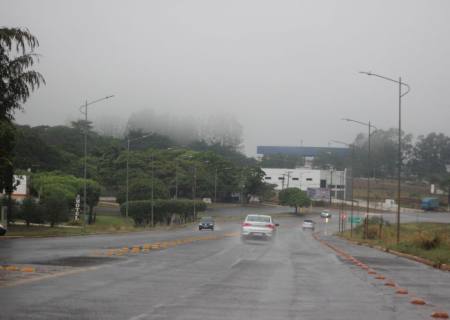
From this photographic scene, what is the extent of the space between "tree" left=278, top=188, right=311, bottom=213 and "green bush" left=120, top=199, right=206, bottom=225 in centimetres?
3645

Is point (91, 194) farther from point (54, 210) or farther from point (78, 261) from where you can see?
point (78, 261)

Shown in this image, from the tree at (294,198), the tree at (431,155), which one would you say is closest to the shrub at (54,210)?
the tree at (294,198)

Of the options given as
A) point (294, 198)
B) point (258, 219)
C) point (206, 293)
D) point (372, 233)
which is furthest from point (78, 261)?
point (294, 198)

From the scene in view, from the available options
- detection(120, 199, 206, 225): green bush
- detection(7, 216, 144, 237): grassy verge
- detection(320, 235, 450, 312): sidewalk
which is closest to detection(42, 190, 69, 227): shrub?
detection(7, 216, 144, 237): grassy verge

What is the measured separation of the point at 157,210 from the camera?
78875mm

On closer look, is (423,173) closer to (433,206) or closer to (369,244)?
(433,206)

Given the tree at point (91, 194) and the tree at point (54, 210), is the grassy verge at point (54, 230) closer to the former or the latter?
the tree at point (54, 210)

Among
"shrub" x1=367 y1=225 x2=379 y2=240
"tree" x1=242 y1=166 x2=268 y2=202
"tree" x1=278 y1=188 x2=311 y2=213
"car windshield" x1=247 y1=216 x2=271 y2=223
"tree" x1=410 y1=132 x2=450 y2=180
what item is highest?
"tree" x1=410 y1=132 x2=450 y2=180

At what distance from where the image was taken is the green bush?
75.9 meters

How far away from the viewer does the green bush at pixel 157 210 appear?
249 feet

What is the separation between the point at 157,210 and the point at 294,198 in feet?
164

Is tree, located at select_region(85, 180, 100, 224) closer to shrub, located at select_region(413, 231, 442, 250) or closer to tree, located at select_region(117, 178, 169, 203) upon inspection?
tree, located at select_region(117, 178, 169, 203)

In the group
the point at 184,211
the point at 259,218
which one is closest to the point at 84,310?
the point at 259,218

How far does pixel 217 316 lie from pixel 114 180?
3663 inches
